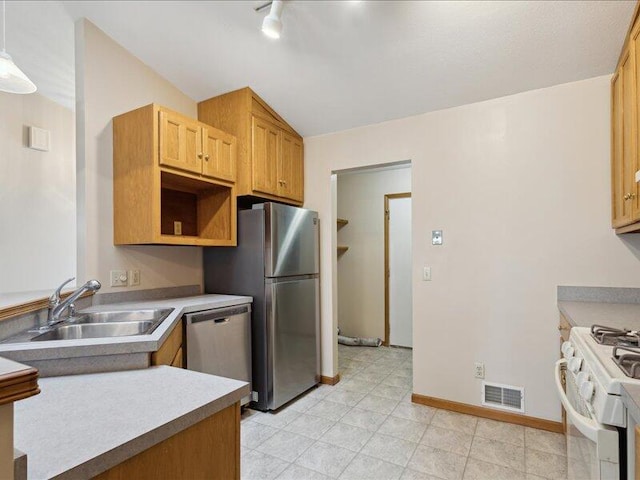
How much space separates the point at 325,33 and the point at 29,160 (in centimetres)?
259

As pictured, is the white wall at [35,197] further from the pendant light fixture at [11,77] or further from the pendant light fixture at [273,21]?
the pendant light fixture at [273,21]

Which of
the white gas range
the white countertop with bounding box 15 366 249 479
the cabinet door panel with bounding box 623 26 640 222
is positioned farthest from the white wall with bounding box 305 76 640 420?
the white countertop with bounding box 15 366 249 479

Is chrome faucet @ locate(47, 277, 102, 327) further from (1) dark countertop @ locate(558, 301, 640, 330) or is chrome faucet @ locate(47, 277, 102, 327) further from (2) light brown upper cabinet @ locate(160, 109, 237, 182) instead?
(1) dark countertop @ locate(558, 301, 640, 330)

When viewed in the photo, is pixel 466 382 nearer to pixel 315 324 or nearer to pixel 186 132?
pixel 315 324

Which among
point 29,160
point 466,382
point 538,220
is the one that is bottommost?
point 466,382

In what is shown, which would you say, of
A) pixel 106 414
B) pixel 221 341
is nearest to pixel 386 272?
pixel 221 341

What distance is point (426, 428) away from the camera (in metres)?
→ 2.43

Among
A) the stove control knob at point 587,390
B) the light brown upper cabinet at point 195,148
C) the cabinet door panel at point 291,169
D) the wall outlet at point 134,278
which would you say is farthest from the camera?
the cabinet door panel at point 291,169

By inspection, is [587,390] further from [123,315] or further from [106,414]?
[123,315]

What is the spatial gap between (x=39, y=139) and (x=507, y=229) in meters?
3.81

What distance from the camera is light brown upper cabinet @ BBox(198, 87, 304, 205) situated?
2848mm

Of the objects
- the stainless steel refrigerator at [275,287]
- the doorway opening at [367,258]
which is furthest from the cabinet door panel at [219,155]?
the doorway opening at [367,258]

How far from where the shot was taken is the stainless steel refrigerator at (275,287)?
272 cm

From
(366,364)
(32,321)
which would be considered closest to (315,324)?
(366,364)
